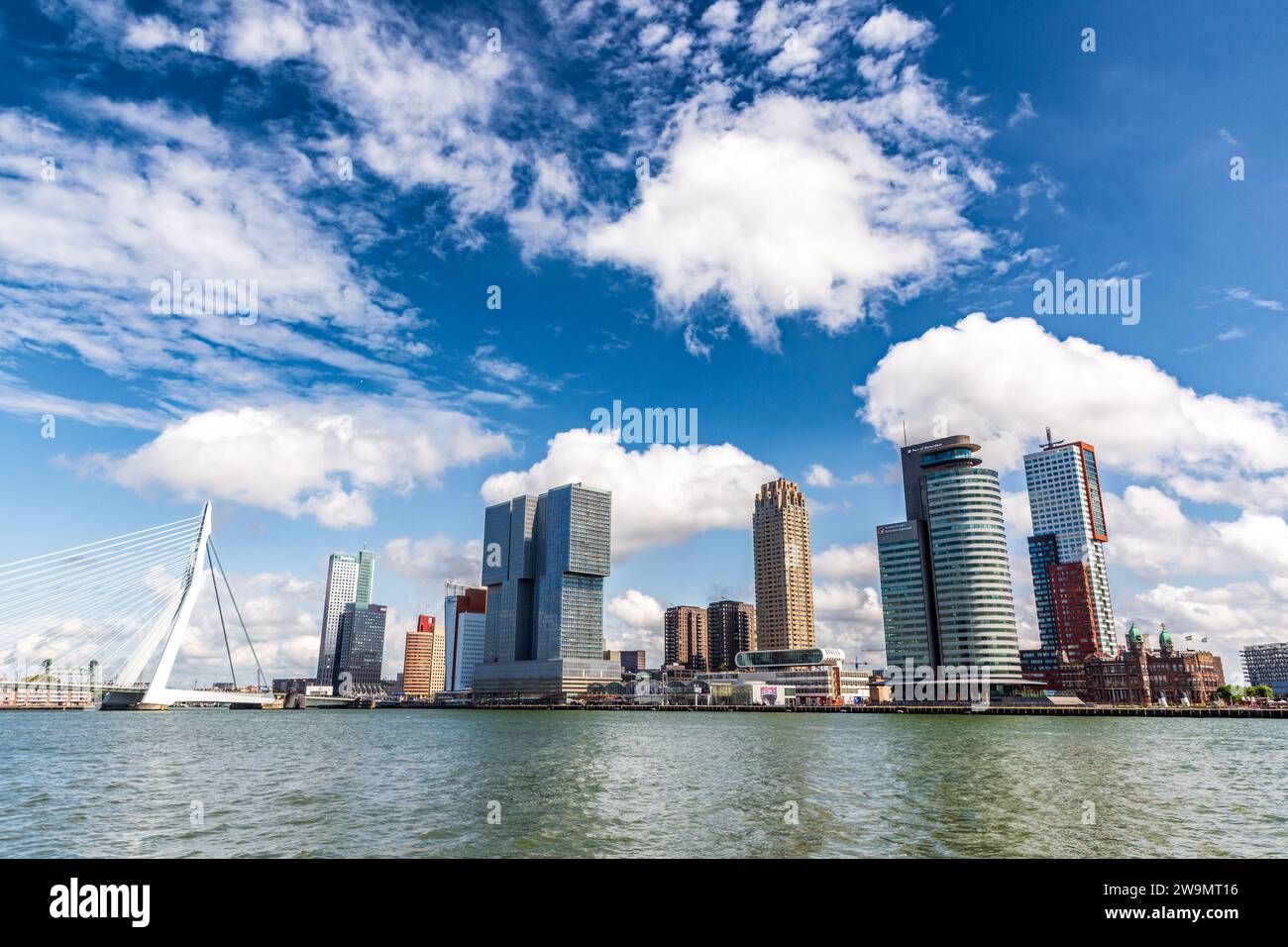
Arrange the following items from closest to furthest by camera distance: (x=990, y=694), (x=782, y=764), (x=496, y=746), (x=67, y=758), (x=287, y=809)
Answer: (x=287, y=809) < (x=782, y=764) < (x=67, y=758) < (x=496, y=746) < (x=990, y=694)

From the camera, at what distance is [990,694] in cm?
19275

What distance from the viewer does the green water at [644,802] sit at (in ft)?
84.8

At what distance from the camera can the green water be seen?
84.8 ft

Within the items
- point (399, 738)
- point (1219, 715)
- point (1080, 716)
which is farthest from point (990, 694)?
point (399, 738)

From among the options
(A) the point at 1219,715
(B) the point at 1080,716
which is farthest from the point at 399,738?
(A) the point at 1219,715

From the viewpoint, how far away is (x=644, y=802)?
3531 centimetres

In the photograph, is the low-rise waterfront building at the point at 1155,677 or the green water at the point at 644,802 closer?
the green water at the point at 644,802

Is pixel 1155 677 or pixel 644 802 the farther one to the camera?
pixel 1155 677

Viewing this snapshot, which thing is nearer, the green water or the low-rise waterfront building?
the green water
